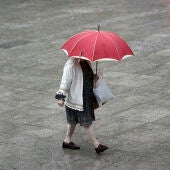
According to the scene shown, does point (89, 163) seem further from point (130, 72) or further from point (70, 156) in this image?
point (130, 72)

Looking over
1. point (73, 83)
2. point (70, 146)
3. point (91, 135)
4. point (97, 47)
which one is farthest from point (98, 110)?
point (97, 47)

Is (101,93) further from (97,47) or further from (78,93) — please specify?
(97,47)

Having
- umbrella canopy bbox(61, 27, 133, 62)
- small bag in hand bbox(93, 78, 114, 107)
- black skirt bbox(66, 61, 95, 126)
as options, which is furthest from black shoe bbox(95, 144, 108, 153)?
umbrella canopy bbox(61, 27, 133, 62)

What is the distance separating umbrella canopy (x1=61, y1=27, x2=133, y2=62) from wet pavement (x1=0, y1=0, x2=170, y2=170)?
1446mm

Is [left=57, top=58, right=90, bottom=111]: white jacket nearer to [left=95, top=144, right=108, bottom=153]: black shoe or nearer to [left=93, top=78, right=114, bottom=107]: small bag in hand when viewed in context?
[left=93, top=78, right=114, bottom=107]: small bag in hand

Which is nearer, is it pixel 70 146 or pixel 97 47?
pixel 97 47

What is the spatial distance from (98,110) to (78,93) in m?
2.27

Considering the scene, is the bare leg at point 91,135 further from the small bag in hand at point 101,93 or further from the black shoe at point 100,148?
the small bag in hand at point 101,93

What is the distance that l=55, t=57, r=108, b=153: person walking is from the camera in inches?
352

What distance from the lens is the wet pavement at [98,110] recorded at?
9031 mm

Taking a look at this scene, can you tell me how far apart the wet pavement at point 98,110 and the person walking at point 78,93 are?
1.52 feet

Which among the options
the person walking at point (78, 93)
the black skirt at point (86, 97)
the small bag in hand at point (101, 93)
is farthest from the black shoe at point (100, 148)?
the small bag in hand at point (101, 93)

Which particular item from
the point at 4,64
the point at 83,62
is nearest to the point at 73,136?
the point at 83,62

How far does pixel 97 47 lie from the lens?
8594mm
